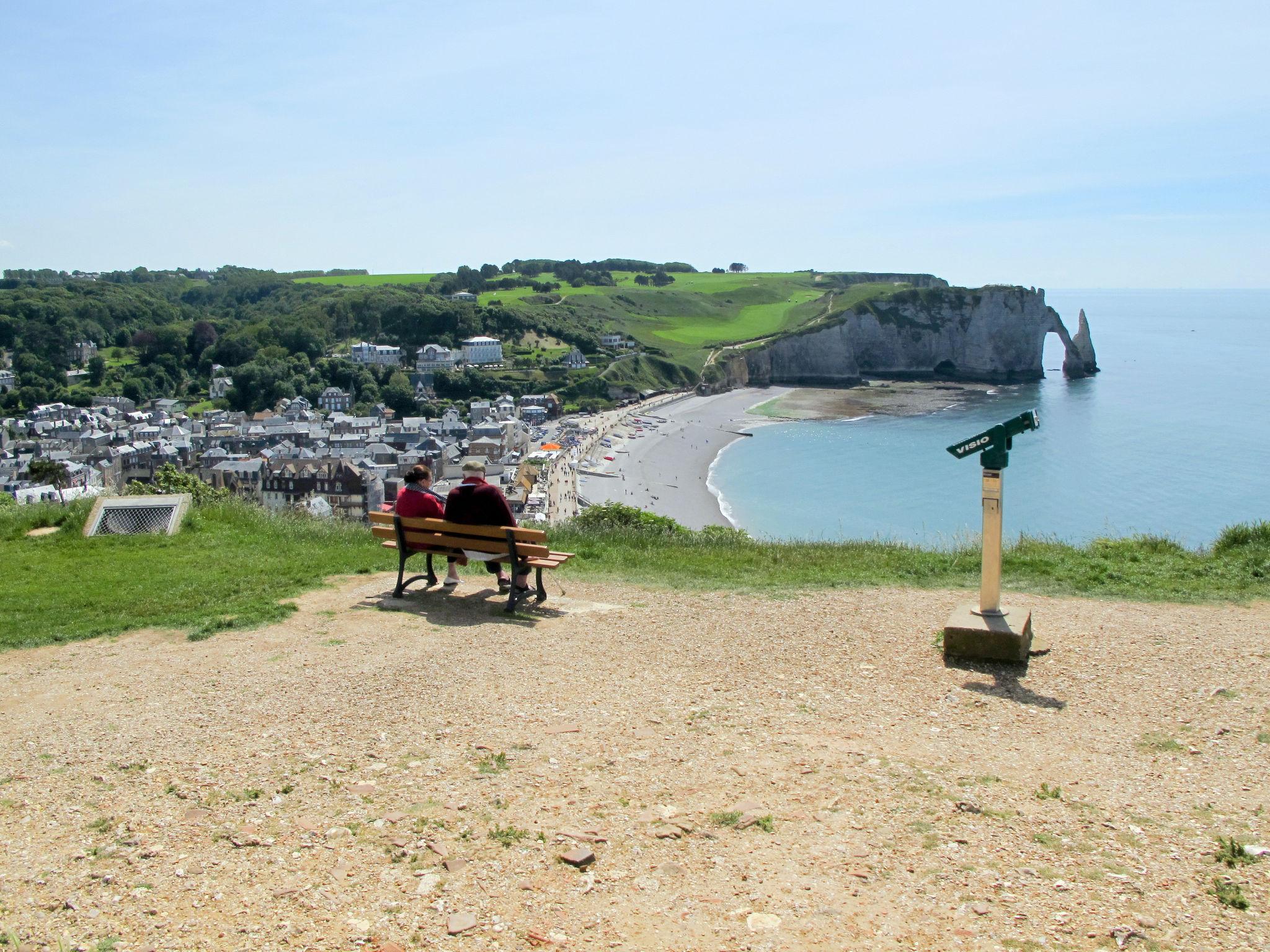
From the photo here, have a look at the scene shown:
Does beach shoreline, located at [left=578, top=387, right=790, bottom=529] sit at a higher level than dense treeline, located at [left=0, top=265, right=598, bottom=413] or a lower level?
lower

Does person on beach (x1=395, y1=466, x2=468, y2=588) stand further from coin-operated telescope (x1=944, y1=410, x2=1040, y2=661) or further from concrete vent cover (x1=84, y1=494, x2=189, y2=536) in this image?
coin-operated telescope (x1=944, y1=410, x2=1040, y2=661)

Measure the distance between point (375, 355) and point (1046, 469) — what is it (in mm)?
73150

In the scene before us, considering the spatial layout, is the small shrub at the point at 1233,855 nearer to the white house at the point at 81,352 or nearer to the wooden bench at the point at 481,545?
the wooden bench at the point at 481,545

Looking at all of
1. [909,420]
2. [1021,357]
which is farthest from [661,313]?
[909,420]

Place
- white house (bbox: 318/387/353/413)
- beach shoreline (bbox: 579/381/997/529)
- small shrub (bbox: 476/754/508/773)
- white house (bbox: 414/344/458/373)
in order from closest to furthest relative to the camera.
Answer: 1. small shrub (bbox: 476/754/508/773)
2. beach shoreline (bbox: 579/381/997/529)
3. white house (bbox: 318/387/353/413)
4. white house (bbox: 414/344/458/373)

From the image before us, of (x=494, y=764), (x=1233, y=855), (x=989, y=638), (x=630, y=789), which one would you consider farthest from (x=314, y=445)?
(x=1233, y=855)

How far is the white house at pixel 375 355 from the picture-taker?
103 meters

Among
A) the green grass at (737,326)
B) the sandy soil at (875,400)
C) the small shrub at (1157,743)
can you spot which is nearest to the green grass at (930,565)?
the small shrub at (1157,743)

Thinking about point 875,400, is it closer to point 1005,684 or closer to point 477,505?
point 477,505

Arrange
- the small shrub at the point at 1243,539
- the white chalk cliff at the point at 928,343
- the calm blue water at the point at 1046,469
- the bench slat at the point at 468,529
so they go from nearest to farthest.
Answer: the bench slat at the point at 468,529, the small shrub at the point at 1243,539, the calm blue water at the point at 1046,469, the white chalk cliff at the point at 928,343

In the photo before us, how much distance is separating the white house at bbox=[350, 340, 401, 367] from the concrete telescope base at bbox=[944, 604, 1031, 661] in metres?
101

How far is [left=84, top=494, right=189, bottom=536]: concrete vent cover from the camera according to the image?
10742 millimetres

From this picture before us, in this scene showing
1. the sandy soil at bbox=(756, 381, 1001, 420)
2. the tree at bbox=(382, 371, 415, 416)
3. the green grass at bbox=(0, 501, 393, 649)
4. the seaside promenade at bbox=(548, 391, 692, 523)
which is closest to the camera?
the green grass at bbox=(0, 501, 393, 649)

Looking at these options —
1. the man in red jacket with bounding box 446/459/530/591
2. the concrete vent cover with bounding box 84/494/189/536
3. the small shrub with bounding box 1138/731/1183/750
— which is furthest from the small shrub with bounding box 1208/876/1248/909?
the concrete vent cover with bounding box 84/494/189/536
